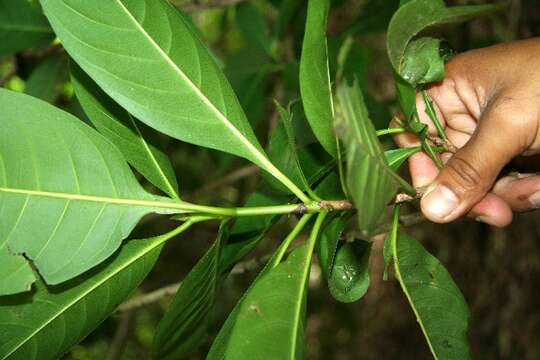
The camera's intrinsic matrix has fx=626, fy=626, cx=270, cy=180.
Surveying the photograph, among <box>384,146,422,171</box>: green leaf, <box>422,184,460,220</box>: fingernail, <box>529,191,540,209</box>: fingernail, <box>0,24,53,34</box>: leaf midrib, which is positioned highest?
<box>0,24,53,34</box>: leaf midrib

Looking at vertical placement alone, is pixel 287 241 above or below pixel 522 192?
above

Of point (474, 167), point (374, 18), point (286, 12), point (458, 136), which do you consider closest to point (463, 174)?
point (474, 167)

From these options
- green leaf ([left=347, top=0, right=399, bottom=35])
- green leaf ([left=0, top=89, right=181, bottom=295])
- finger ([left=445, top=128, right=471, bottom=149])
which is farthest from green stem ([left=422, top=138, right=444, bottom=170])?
green leaf ([left=347, top=0, right=399, bottom=35])

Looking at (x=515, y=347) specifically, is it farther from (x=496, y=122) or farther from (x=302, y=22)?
(x=496, y=122)

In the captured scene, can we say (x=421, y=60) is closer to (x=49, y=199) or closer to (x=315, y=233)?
(x=315, y=233)

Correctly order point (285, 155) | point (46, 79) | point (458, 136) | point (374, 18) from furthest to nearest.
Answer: point (374, 18), point (46, 79), point (458, 136), point (285, 155)

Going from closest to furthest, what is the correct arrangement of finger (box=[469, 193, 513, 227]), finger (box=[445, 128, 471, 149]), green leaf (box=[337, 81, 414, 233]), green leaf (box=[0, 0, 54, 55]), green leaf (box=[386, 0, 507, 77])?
green leaf (box=[337, 81, 414, 233]) < green leaf (box=[386, 0, 507, 77]) < finger (box=[469, 193, 513, 227]) < finger (box=[445, 128, 471, 149]) < green leaf (box=[0, 0, 54, 55])

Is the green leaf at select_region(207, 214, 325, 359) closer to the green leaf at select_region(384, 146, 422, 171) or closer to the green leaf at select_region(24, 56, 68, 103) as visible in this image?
the green leaf at select_region(384, 146, 422, 171)
